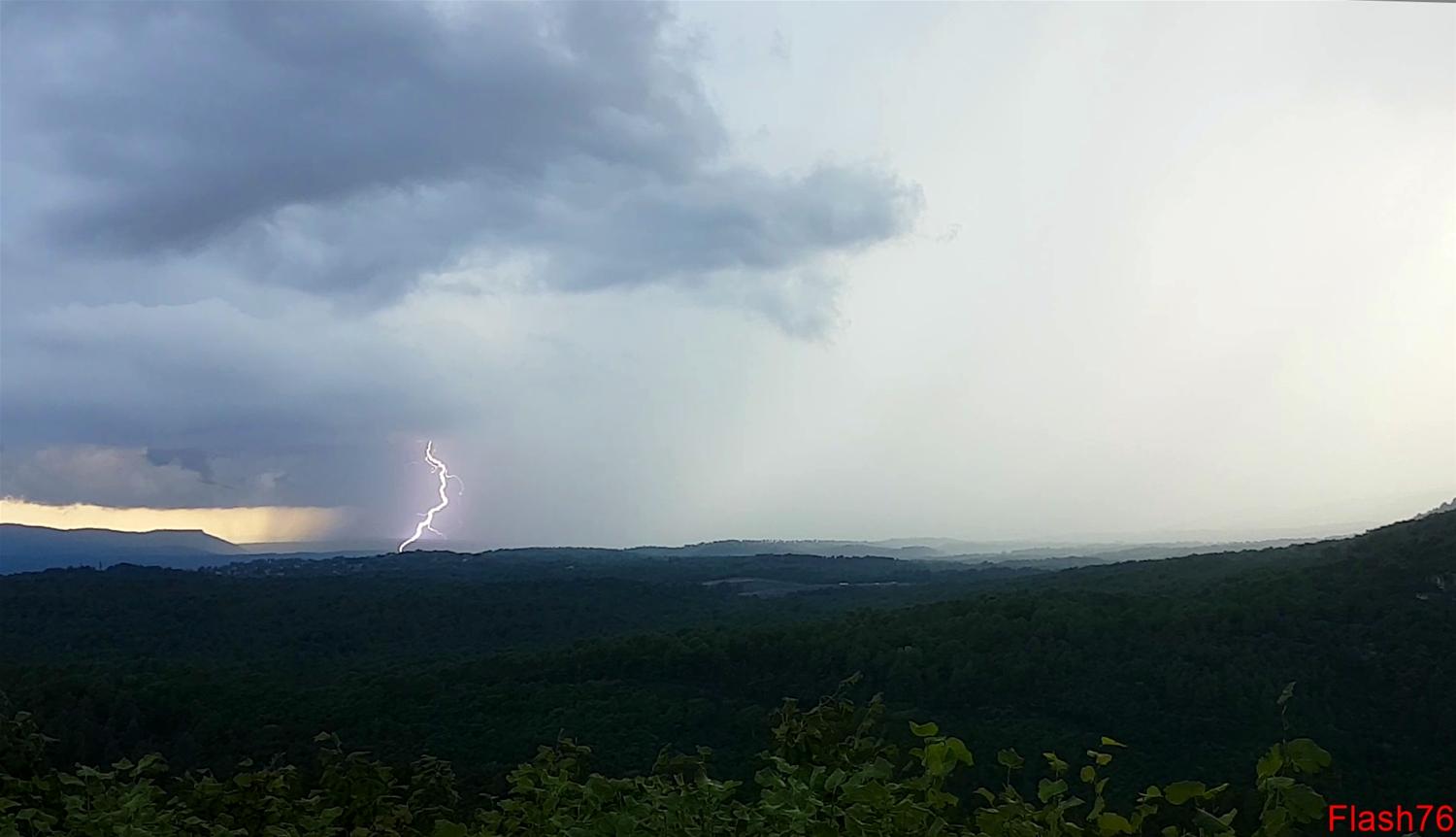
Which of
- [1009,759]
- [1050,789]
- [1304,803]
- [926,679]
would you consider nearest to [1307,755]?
[1304,803]

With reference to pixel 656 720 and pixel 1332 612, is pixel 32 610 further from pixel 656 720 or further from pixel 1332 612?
pixel 1332 612

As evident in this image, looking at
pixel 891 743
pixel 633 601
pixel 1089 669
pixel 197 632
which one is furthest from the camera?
pixel 633 601

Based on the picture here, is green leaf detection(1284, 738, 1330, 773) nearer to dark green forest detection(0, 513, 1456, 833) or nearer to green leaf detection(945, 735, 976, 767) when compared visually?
green leaf detection(945, 735, 976, 767)

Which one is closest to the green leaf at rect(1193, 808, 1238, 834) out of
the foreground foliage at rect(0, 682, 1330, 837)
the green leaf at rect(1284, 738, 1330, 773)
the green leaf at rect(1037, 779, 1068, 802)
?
the foreground foliage at rect(0, 682, 1330, 837)

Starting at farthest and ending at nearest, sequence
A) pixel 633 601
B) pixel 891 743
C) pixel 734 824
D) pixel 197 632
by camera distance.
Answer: pixel 633 601 → pixel 197 632 → pixel 891 743 → pixel 734 824

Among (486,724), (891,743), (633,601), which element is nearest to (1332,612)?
(486,724)

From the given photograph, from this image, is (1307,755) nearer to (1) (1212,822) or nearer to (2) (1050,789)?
(1) (1212,822)

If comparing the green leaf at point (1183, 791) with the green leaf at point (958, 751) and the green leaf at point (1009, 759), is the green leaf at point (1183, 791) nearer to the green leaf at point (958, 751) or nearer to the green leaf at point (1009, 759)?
the green leaf at point (1009, 759)

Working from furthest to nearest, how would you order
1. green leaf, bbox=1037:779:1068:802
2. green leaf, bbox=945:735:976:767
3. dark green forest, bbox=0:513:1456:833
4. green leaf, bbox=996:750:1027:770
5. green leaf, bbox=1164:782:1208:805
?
dark green forest, bbox=0:513:1456:833 → green leaf, bbox=996:750:1027:770 → green leaf, bbox=945:735:976:767 → green leaf, bbox=1037:779:1068:802 → green leaf, bbox=1164:782:1208:805
